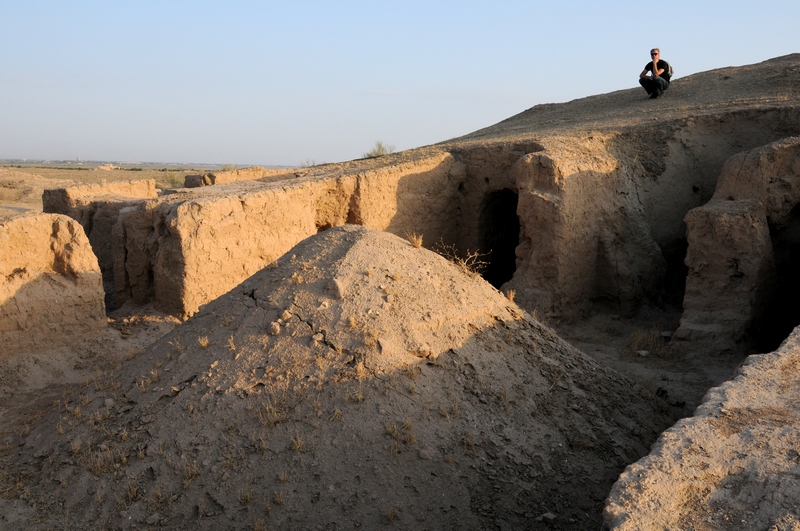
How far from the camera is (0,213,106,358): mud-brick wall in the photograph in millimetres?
7215

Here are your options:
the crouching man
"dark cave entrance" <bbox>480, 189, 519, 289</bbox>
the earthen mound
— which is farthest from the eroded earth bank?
the crouching man

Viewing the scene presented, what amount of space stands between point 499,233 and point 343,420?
722 cm

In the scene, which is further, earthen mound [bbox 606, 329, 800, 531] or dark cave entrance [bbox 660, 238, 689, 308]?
dark cave entrance [bbox 660, 238, 689, 308]

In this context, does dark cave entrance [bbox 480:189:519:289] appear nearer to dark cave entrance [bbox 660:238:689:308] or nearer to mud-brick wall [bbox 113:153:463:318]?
mud-brick wall [bbox 113:153:463:318]

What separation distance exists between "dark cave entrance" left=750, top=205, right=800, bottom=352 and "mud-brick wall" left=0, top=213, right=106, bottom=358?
27.6 ft

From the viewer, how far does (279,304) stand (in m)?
5.85

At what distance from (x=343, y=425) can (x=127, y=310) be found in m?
4.92

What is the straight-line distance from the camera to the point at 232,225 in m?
8.62

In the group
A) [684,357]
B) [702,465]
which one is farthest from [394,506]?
[684,357]

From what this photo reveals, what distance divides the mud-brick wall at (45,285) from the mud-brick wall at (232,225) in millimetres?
899

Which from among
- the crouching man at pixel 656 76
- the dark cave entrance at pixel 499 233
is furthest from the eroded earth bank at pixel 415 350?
the crouching man at pixel 656 76

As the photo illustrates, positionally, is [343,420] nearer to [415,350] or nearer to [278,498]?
[278,498]

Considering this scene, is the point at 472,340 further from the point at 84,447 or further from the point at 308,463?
the point at 84,447

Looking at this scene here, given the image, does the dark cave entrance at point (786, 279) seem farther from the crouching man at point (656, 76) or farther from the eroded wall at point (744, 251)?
the crouching man at point (656, 76)
